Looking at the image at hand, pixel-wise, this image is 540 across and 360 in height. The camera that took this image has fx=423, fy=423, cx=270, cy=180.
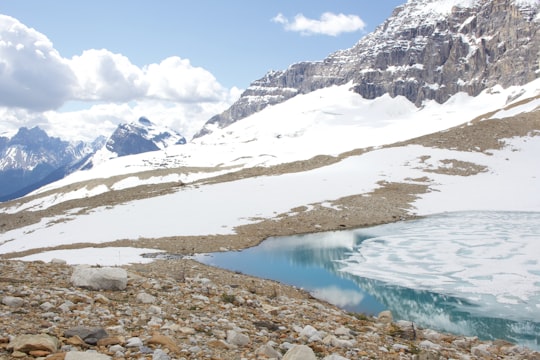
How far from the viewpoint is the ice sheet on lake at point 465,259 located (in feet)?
61.2

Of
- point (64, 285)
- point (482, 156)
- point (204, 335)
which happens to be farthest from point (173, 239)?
point (482, 156)

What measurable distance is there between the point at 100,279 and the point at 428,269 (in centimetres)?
1819

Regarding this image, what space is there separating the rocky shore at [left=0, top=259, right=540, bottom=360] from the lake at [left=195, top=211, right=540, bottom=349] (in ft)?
13.6

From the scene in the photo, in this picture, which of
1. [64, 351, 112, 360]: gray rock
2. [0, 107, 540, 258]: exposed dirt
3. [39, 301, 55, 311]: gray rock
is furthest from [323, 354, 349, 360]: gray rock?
[0, 107, 540, 258]: exposed dirt

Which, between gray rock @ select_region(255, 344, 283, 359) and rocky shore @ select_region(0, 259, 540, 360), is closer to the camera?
rocky shore @ select_region(0, 259, 540, 360)

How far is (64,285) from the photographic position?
1116 centimetres

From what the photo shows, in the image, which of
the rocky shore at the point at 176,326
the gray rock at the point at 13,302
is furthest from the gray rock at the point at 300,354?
the gray rock at the point at 13,302

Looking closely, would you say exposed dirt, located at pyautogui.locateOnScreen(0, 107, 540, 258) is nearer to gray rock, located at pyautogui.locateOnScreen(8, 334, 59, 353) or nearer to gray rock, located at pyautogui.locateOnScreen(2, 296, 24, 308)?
gray rock, located at pyautogui.locateOnScreen(2, 296, 24, 308)

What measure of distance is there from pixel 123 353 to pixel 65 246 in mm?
28319

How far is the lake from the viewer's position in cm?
1641

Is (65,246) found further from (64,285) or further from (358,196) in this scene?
(358,196)

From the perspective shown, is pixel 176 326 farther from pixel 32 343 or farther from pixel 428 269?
pixel 428 269

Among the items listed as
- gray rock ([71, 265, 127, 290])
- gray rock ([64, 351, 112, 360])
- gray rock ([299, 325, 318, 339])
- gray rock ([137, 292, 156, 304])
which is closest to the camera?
gray rock ([64, 351, 112, 360])

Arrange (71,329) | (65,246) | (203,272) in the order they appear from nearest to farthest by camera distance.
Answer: (71,329) < (203,272) < (65,246)
